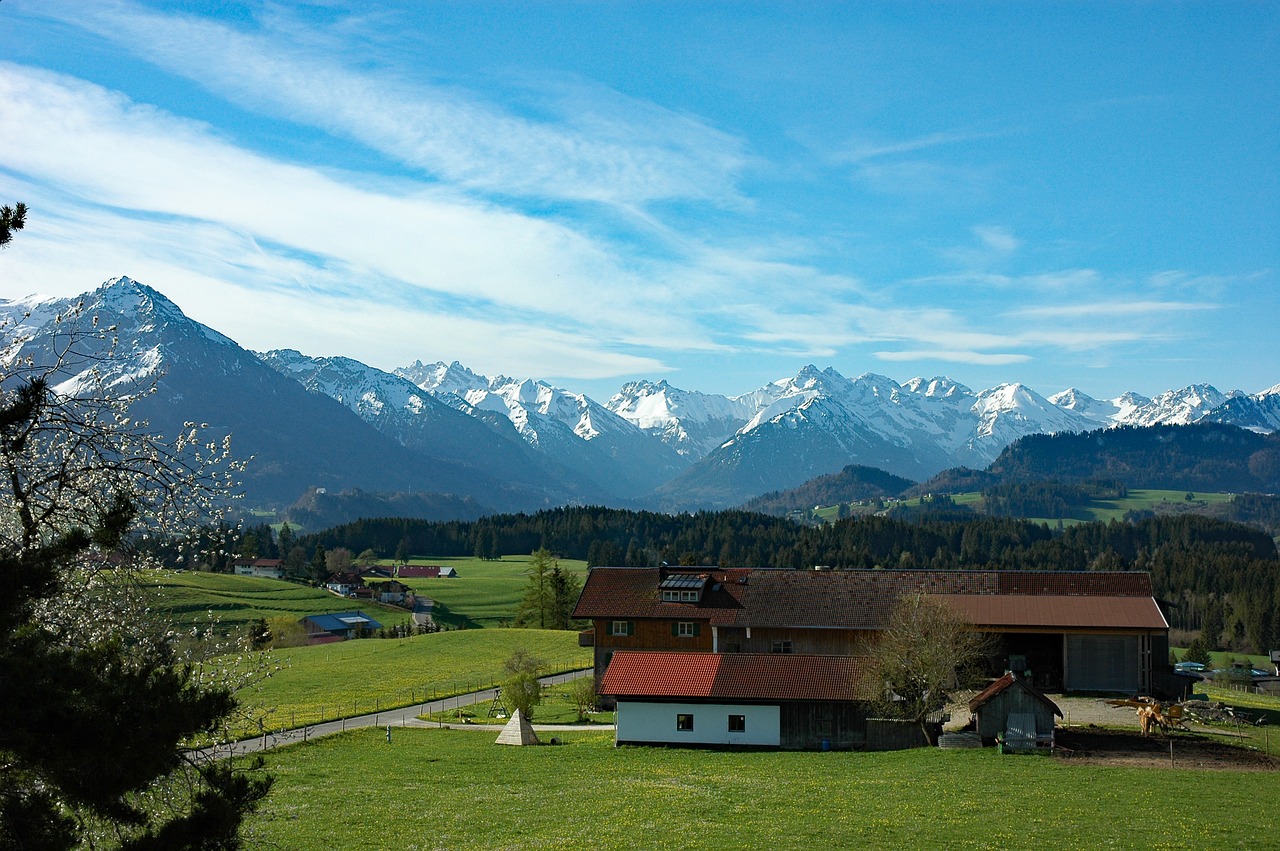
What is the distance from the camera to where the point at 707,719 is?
43.3 meters

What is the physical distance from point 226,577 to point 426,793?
116026 mm

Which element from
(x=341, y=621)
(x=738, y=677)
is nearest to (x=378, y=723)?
(x=738, y=677)

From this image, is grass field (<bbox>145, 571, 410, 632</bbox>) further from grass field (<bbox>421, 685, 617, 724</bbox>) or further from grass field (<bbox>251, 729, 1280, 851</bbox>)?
grass field (<bbox>251, 729, 1280, 851</bbox>)

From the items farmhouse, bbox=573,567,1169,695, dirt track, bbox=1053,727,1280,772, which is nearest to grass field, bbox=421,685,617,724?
farmhouse, bbox=573,567,1169,695

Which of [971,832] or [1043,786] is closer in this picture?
[971,832]

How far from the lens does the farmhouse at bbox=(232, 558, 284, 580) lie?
162 m

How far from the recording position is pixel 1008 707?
38156mm

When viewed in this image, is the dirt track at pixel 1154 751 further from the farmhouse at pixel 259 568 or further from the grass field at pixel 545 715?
the farmhouse at pixel 259 568

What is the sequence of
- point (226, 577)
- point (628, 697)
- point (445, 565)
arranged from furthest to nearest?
point (445, 565) < point (226, 577) < point (628, 697)

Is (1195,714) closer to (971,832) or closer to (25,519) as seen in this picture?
(971,832)

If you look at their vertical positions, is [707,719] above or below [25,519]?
below

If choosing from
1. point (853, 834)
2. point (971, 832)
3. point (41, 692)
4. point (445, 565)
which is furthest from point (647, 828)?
point (445, 565)

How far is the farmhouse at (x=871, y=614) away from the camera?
168ft

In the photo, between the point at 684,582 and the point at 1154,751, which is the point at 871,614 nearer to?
the point at 684,582
